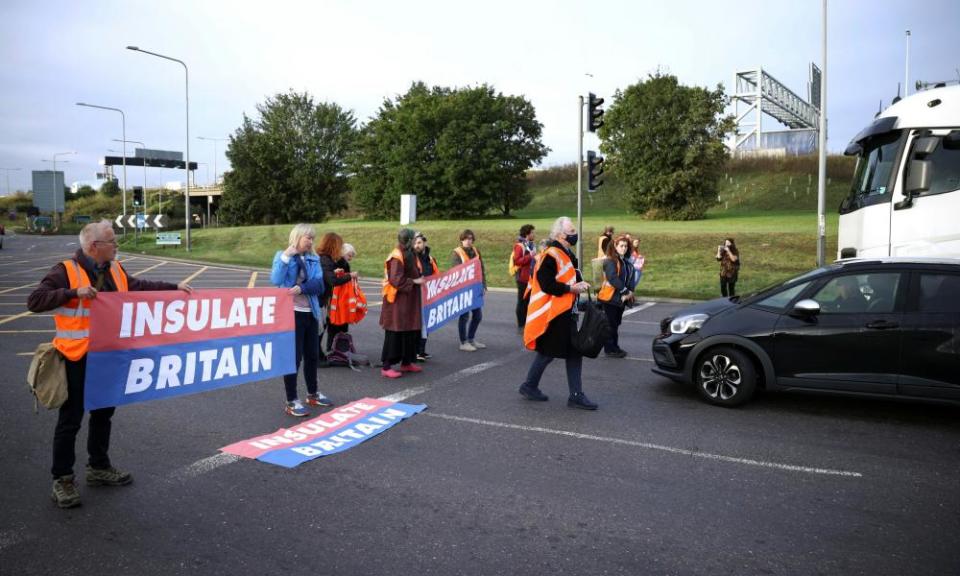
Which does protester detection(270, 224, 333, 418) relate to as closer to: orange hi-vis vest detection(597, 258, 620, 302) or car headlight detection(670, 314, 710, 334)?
car headlight detection(670, 314, 710, 334)

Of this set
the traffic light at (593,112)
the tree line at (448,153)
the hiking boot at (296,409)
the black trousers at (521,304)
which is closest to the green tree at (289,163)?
the tree line at (448,153)

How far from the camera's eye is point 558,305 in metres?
6.92

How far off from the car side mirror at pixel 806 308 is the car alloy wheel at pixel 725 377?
665 mm

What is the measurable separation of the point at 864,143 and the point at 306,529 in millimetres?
10272

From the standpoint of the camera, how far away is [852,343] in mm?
6602

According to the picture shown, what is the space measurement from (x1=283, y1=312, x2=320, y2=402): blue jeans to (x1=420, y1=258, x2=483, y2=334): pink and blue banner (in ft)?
7.50

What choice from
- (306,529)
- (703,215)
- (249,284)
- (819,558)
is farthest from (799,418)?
(703,215)

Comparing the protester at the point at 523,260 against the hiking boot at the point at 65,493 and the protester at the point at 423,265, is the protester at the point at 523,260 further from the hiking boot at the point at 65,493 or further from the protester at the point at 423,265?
the hiking boot at the point at 65,493

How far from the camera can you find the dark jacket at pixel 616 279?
377 inches

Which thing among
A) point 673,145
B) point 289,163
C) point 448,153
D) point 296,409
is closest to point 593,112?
point 296,409

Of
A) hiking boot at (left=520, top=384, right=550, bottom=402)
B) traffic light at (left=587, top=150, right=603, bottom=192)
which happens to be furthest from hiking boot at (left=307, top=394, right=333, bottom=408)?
traffic light at (left=587, top=150, right=603, bottom=192)

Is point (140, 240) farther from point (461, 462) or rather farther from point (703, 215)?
point (461, 462)

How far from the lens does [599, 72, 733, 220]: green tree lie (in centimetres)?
4297

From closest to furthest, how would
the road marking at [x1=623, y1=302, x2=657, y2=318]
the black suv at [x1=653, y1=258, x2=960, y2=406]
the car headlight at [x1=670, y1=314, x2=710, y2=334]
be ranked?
the black suv at [x1=653, y1=258, x2=960, y2=406] → the car headlight at [x1=670, y1=314, x2=710, y2=334] → the road marking at [x1=623, y1=302, x2=657, y2=318]
